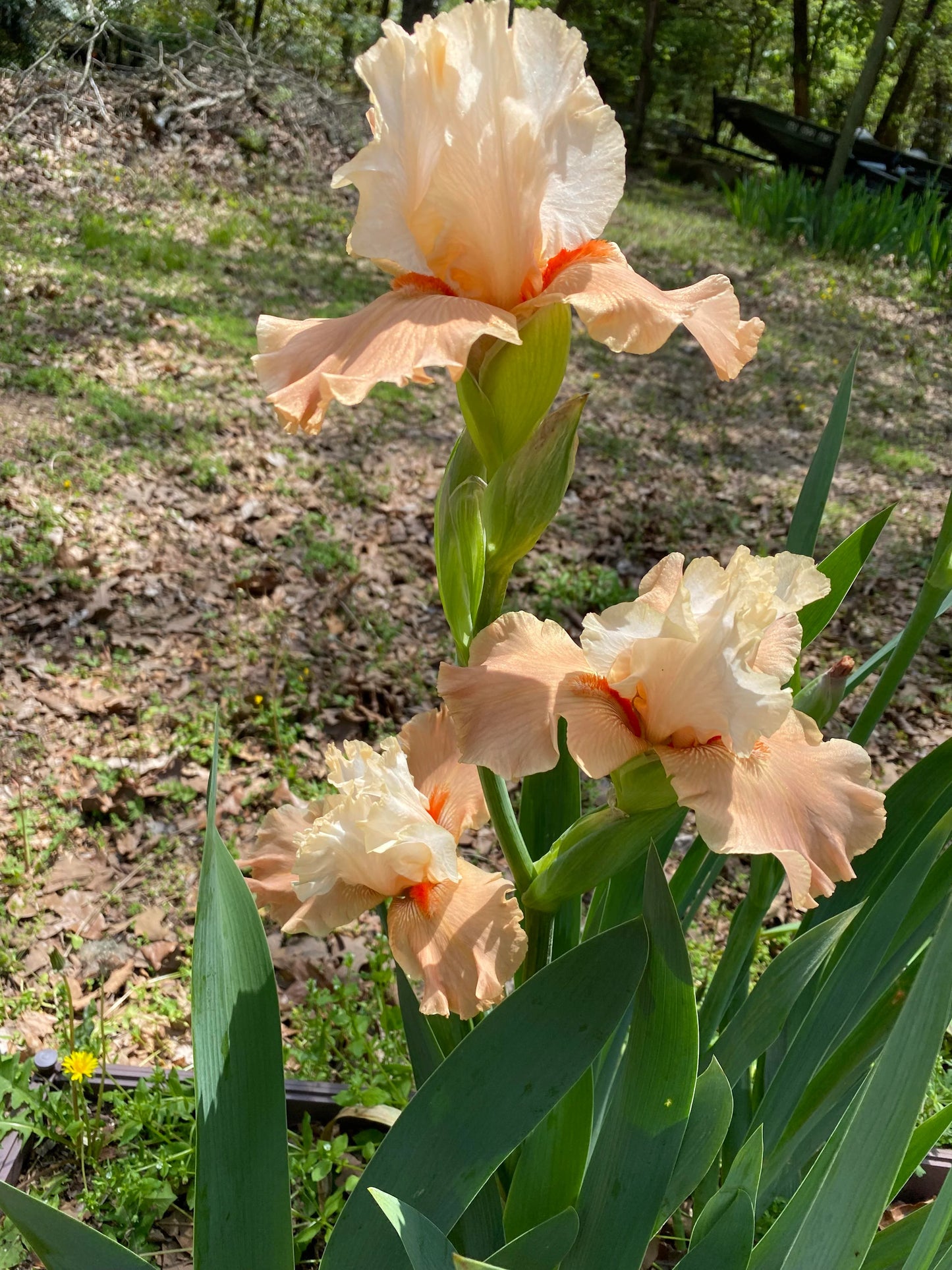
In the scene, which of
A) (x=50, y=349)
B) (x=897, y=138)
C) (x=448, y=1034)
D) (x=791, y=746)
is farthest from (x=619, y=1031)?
(x=897, y=138)

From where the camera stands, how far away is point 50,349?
352 centimetres

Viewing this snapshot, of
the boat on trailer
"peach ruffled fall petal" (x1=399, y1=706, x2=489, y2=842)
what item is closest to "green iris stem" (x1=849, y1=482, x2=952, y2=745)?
"peach ruffled fall petal" (x1=399, y1=706, x2=489, y2=842)

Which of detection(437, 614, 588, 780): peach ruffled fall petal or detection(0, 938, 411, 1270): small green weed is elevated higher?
detection(437, 614, 588, 780): peach ruffled fall petal

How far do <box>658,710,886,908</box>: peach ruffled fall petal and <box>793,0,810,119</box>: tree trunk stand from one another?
13.3 m

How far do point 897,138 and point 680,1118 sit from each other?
16.4 m

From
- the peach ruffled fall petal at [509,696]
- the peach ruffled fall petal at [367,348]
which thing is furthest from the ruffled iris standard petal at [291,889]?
the peach ruffled fall petal at [367,348]

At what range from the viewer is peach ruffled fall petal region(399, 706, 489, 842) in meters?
0.83

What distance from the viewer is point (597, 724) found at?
0.63 metres

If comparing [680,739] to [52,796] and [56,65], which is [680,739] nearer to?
[52,796]

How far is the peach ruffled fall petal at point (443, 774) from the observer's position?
0.83 metres

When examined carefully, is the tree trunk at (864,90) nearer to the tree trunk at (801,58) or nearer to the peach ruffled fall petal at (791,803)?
the tree trunk at (801,58)

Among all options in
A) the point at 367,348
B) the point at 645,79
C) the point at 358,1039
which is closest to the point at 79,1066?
the point at 358,1039

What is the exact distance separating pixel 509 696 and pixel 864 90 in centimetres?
722

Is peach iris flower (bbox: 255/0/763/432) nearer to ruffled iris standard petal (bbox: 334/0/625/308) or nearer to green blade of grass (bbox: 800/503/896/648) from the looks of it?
ruffled iris standard petal (bbox: 334/0/625/308)
